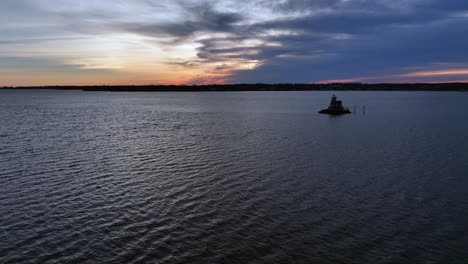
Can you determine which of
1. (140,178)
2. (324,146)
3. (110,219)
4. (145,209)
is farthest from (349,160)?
(110,219)

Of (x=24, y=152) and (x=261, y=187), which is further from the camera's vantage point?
(x=24, y=152)

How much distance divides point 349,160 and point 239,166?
12946mm

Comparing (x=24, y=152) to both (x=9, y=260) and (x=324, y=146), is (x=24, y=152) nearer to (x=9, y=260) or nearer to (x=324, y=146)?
(x=9, y=260)

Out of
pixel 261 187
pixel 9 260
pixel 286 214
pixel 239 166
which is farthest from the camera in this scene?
pixel 239 166

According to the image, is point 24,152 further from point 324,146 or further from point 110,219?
point 324,146

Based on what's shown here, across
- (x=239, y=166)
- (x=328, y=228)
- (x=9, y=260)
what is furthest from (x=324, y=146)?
(x=9, y=260)

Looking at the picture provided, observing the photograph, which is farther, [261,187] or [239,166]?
[239,166]

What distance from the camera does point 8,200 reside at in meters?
25.2

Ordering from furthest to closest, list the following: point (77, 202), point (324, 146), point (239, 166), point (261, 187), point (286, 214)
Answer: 1. point (324, 146)
2. point (239, 166)
3. point (261, 187)
4. point (77, 202)
5. point (286, 214)

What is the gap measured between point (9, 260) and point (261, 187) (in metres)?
17.4

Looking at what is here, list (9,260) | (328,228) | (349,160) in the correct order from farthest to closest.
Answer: (349,160) < (328,228) < (9,260)

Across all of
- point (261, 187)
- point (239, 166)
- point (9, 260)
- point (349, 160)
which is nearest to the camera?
point (9, 260)

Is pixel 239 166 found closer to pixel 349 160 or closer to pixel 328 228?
pixel 349 160

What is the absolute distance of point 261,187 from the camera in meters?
29.2
